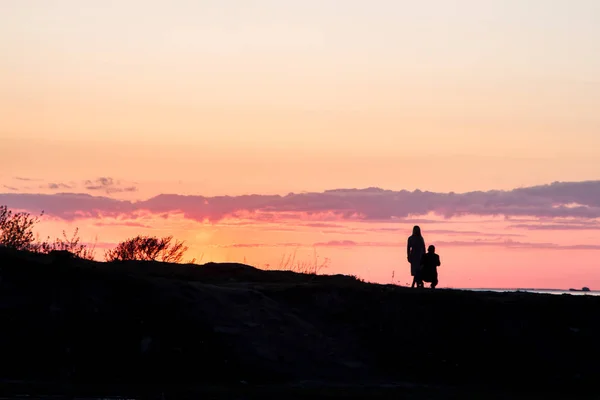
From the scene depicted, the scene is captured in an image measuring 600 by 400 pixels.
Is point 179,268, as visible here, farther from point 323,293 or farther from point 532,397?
point 532,397

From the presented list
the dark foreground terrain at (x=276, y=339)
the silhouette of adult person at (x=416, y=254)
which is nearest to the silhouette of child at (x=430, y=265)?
the silhouette of adult person at (x=416, y=254)

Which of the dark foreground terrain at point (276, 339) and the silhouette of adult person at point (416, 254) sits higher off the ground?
the silhouette of adult person at point (416, 254)

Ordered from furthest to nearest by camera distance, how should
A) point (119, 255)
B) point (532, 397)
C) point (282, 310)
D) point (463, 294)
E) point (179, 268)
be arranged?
point (119, 255) < point (179, 268) < point (463, 294) < point (282, 310) < point (532, 397)

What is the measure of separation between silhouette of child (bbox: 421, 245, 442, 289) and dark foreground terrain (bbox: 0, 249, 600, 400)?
82.5 inches

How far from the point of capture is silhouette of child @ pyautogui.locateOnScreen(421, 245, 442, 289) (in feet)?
112

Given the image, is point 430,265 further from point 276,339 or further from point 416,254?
point 276,339

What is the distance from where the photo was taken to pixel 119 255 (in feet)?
153

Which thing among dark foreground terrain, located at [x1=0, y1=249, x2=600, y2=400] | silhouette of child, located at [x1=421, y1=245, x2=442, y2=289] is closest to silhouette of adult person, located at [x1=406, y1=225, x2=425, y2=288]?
silhouette of child, located at [x1=421, y1=245, x2=442, y2=289]

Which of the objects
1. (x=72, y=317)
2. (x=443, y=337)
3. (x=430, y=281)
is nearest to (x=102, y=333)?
(x=72, y=317)

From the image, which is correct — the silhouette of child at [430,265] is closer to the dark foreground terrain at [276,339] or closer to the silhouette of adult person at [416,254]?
the silhouette of adult person at [416,254]

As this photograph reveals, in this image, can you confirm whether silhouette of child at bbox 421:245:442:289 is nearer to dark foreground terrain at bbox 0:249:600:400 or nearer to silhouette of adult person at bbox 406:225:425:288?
silhouette of adult person at bbox 406:225:425:288

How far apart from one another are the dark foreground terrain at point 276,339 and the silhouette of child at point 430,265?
210 centimetres

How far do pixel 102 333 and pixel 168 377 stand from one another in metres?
2.10

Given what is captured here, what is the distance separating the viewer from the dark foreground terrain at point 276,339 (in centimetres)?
2598
